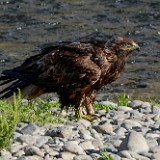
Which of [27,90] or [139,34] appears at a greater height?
[27,90]

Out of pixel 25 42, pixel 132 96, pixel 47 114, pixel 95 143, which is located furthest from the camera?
pixel 25 42

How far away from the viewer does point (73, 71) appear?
37.4 feet

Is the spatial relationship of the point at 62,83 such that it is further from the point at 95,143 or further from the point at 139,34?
the point at 139,34

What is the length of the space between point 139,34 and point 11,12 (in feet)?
12.3

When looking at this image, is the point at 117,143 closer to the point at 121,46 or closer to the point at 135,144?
the point at 135,144

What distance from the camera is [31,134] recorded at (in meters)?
10.1

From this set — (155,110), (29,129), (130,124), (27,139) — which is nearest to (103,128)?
(130,124)

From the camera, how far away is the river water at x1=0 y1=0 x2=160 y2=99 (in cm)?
1650

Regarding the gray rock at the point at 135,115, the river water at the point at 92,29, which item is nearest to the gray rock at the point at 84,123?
the gray rock at the point at 135,115

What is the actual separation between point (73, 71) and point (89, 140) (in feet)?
5.92

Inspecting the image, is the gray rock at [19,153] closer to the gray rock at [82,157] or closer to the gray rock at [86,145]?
the gray rock at [82,157]

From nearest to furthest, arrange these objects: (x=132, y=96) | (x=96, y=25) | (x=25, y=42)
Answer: (x=132, y=96), (x=25, y=42), (x=96, y=25)

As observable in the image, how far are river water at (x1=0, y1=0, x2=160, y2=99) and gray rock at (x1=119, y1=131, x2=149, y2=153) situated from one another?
600cm

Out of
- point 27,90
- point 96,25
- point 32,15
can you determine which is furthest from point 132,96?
point 32,15
